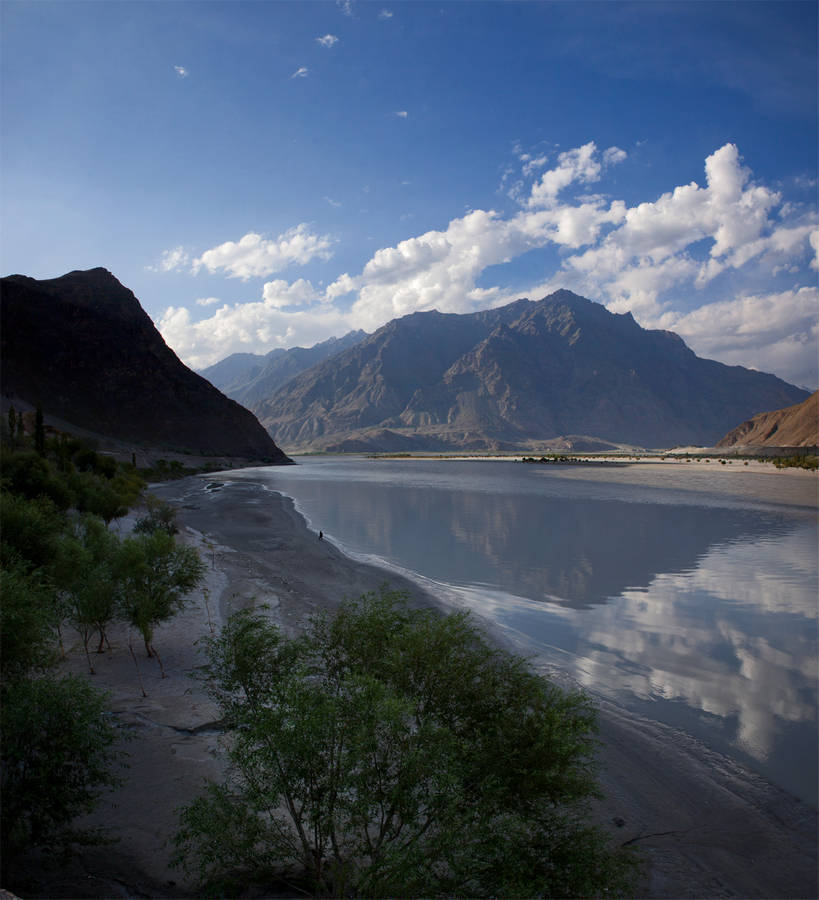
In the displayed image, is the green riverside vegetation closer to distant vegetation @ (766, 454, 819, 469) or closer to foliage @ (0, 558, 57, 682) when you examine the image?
foliage @ (0, 558, 57, 682)

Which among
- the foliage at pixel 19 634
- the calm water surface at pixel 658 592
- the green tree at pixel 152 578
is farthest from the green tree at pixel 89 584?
the calm water surface at pixel 658 592

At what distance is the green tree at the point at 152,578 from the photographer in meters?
12.7

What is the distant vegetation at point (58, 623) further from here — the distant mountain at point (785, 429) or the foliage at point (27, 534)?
the distant mountain at point (785, 429)

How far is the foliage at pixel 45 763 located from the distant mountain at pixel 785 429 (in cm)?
13890

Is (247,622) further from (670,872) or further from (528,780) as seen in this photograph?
(670,872)

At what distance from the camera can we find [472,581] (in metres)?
21.6

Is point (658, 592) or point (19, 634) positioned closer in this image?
point (19, 634)

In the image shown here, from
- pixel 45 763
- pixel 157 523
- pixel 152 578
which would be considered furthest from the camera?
pixel 157 523

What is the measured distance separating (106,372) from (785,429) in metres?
167

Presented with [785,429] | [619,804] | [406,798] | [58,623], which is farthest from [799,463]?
[58,623]

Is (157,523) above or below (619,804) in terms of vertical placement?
above

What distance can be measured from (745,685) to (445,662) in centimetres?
911

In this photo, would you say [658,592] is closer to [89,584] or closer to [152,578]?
[152,578]

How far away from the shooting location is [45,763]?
615 centimetres
